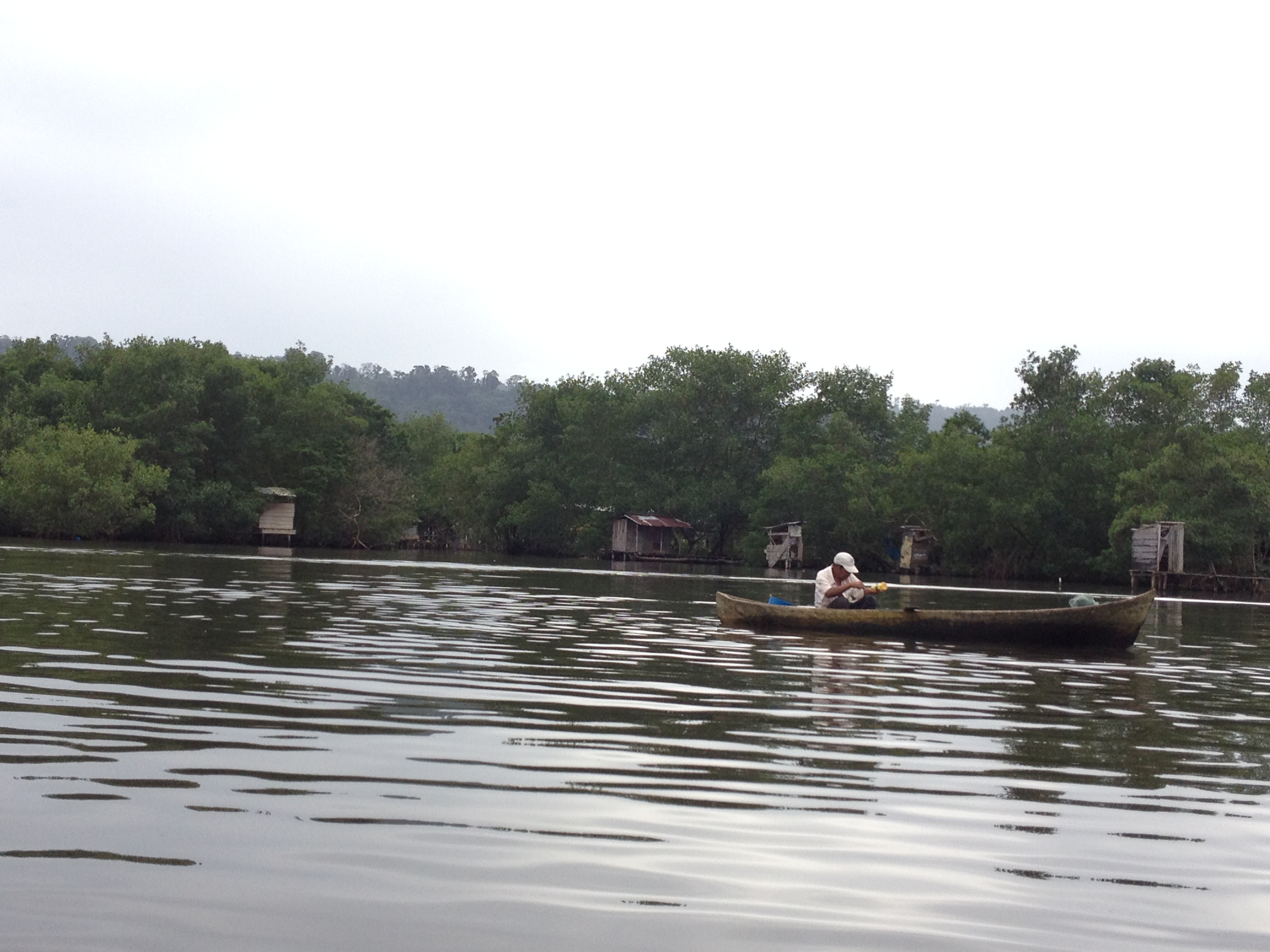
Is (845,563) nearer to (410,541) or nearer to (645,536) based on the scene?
(645,536)

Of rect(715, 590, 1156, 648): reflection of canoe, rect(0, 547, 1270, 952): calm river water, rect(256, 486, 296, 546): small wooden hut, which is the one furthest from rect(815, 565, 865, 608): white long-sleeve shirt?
rect(256, 486, 296, 546): small wooden hut

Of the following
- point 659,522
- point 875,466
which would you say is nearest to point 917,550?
point 875,466

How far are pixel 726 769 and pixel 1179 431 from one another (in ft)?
177

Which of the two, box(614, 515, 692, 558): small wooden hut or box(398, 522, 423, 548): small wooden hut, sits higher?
box(614, 515, 692, 558): small wooden hut

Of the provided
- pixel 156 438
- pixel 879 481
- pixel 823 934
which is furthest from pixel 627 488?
pixel 823 934

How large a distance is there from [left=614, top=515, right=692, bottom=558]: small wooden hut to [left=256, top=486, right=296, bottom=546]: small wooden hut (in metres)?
19.5

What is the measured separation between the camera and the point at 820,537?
238 ft

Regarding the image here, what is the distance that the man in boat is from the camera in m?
18.4

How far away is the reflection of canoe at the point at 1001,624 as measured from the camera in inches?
664

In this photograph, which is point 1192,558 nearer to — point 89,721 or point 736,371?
point 736,371

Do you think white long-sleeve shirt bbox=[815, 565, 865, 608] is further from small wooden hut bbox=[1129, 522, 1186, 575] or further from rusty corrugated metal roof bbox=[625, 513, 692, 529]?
rusty corrugated metal roof bbox=[625, 513, 692, 529]

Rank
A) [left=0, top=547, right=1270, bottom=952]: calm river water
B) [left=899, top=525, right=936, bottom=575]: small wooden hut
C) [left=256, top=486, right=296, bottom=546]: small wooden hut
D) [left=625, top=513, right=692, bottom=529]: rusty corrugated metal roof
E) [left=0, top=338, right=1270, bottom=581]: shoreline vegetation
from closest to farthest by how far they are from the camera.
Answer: [left=0, top=547, right=1270, bottom=952]: calm river water → [left=0, top=338, right=1270, bottom=581]: shoreline vegetation → [left=899, top=525, right=936, bottom=575]: small wooden hut → [left=256, top=486, right=296, bottom=546]: small wooden hut → [left=625, top=513, right=692, bottom=529]: rusty corrugated metal roof

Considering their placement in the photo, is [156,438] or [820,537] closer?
[156,438]

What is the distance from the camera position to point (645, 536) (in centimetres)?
7794
